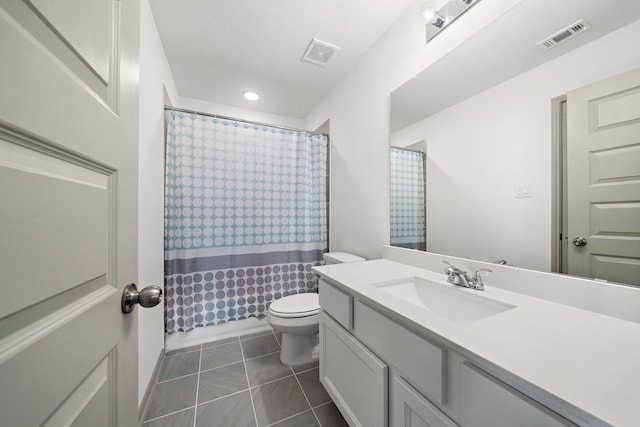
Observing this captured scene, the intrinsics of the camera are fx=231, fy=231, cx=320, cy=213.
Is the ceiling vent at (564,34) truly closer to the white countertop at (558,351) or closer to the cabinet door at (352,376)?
the white countertop at (558,351)

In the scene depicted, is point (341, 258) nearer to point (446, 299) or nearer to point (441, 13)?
point (446, 299)

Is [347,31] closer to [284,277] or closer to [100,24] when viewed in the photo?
[100,24]

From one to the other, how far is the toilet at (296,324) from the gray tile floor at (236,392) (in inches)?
2.6

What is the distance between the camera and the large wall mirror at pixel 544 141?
0.68 metres

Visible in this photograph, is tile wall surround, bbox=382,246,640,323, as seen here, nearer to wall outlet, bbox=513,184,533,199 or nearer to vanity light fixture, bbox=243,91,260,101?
wall outlet, bbox=513,184,533,199

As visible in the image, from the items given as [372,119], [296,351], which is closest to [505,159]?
[372,119]

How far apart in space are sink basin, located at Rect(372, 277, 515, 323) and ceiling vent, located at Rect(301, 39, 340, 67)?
1.68 metres

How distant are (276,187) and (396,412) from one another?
69.0 inches

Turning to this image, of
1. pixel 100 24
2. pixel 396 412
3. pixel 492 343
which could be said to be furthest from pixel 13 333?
pixel 396 412

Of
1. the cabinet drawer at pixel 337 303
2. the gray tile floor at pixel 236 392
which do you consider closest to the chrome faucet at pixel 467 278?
the cabinet drawer at pixel 337 303

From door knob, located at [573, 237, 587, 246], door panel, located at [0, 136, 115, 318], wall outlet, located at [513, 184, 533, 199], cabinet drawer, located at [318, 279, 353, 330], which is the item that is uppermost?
wall outlet, located at [513, 184, 533, 199]

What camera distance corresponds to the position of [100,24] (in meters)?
0.44

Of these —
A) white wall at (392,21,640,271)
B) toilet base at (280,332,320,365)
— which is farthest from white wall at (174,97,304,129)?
toilet base at (280,332,320,365)

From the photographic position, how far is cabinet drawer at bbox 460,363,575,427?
42 cm
